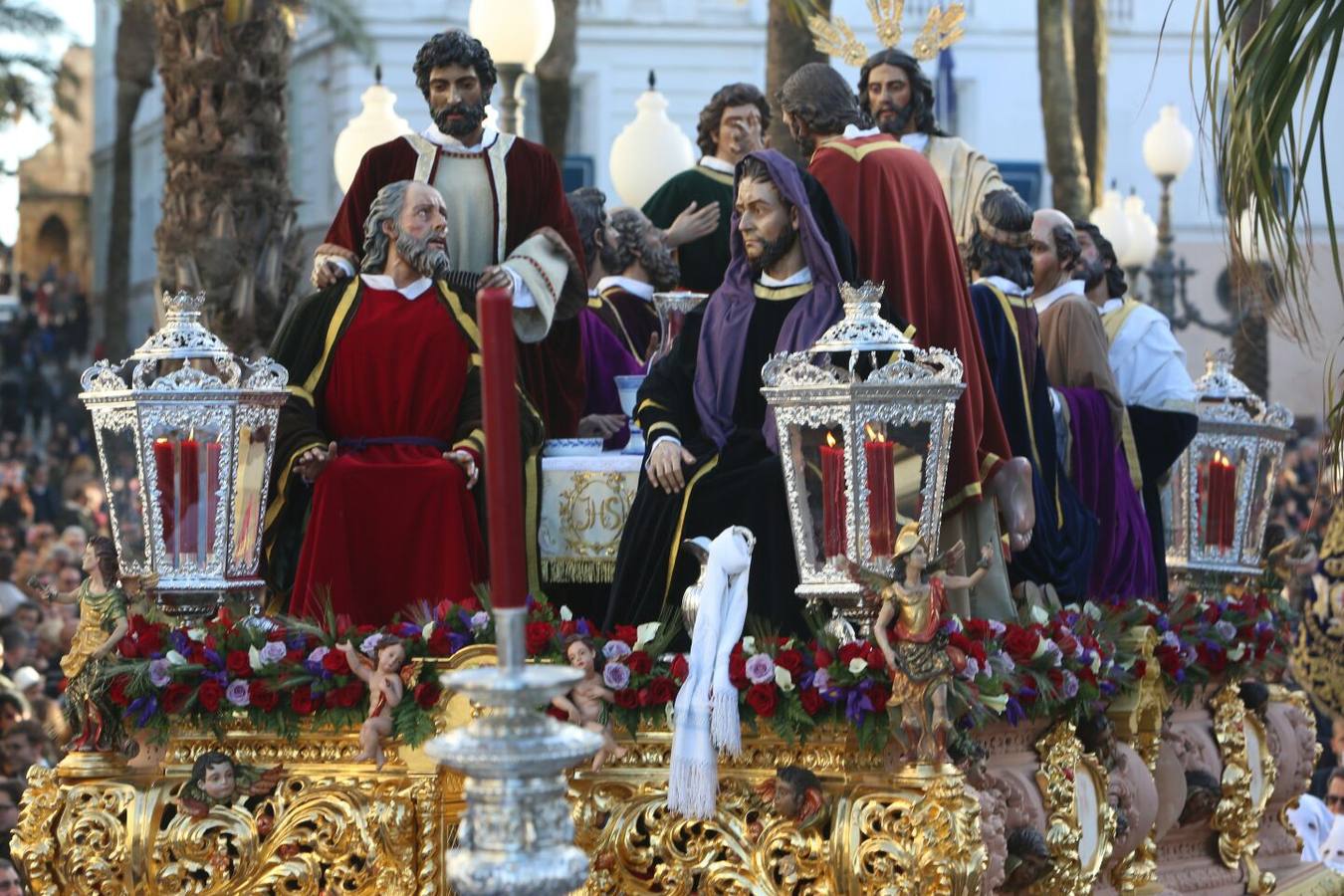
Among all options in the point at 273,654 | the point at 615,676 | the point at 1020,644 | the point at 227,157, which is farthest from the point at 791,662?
the point at 227,157

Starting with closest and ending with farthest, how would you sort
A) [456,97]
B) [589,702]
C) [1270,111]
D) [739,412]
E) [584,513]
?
[1270,111] → [589,702] → [739,412] → [584,513] → [456,97]

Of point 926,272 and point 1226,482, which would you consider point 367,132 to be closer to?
point 1226,482

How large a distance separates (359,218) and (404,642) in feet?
7.38

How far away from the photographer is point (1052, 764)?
8312 millimetres

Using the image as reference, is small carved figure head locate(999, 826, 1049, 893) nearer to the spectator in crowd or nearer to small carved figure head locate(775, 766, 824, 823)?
small carved figure head locate(775, 766, 824, 823)

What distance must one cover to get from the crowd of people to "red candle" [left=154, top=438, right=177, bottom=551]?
454 millimetres

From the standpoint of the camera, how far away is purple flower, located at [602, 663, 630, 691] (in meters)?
7.57

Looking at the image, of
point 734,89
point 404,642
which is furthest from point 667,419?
point 734,89

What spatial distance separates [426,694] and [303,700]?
0.37m

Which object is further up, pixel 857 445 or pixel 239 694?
pixel 857 445

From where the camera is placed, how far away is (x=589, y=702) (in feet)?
24.7

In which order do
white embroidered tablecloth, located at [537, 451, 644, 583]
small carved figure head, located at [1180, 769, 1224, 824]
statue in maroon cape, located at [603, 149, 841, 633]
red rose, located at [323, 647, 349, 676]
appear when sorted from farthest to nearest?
small carved figure head, located at [1180, 769, 1224, 824]
white embroidered tablecloth, located at [537, 451, 644, 583]
statue in maroon cape, located at [603, 149, 841, 633]
red rose, located at [323, 647, 349, 676]

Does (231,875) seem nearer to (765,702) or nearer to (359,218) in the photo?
(765,702)

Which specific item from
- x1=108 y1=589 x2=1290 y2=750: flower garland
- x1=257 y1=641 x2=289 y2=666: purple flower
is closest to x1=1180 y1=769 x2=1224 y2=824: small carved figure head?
x1=108 y1=589 x2=1290 y2=750: flower garland
